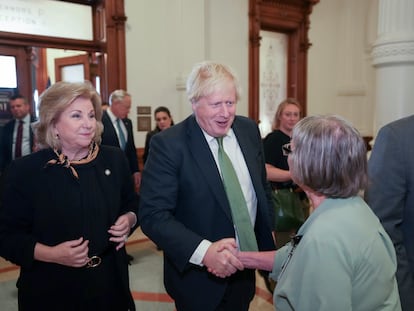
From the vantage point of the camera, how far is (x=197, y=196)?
161 centimetres

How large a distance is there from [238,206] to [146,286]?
209 cm

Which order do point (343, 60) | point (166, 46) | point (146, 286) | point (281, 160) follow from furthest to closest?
1. point (343, 60)
2. point (166, 46)
3. point (146, 286)
4. point (281, 160)

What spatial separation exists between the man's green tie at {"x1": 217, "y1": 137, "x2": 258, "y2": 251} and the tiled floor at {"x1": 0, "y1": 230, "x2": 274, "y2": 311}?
1.52m

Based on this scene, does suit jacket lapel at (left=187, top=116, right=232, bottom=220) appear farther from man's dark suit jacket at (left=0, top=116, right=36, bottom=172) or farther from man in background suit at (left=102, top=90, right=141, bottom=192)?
man's dark suit jacket at (left=0, top=116, right=36, bottom=172)

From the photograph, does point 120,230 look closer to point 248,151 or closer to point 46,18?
point 248,151

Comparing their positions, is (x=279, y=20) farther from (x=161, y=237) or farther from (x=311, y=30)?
(x=161, y=237)

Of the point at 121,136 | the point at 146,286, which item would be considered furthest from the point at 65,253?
the point at 121,136

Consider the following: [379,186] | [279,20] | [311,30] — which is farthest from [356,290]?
[311,30]

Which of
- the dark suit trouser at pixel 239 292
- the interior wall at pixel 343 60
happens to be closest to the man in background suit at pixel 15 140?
the dark suit trouser at pixel 239 292

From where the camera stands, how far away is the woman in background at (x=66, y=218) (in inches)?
61.7

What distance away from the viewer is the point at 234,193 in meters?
1.65

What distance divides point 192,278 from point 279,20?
6112mm

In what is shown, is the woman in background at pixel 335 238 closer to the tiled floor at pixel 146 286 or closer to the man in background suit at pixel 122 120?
the tiled floor at pixel 146 286

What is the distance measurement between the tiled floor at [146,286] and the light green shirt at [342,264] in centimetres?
201
